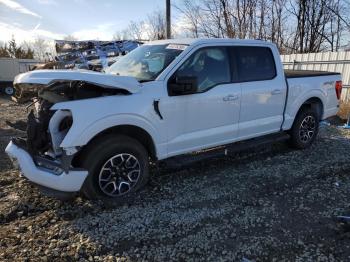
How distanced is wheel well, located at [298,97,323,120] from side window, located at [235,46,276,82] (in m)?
1.17

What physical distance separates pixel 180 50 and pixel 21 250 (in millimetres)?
3081

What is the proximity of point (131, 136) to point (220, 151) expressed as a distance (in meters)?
1.44

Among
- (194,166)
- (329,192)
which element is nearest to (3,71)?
(194,166)

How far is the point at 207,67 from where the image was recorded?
5.15 meters

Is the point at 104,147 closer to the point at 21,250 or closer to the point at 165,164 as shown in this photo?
the point at 165,164

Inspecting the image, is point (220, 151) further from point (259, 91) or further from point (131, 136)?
point (131, 136)

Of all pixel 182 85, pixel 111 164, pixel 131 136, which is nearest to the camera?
pixel 111 164

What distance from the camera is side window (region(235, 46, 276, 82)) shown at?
18.3 ft

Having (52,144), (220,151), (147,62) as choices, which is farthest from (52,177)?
(220,151)

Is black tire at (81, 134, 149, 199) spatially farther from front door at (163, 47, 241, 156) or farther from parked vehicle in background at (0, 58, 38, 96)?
parked vehicle in background at (0, 58, 38, 96)

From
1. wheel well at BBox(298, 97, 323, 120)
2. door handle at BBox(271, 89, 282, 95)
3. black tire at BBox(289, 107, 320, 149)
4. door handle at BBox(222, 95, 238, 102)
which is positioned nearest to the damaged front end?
door handle at BBox(222, 95, 238, 102)

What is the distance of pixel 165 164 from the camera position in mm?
5004

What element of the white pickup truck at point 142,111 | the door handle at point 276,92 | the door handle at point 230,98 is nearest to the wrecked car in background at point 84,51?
the door handle at point 276,92

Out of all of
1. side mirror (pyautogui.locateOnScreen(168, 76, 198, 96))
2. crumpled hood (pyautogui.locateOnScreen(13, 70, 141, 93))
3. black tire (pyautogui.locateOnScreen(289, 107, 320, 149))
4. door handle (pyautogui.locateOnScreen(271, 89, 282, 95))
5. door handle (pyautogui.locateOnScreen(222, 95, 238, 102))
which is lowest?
black tire (pyautogui.locateOnScreen(289, 107, 320, 149))
